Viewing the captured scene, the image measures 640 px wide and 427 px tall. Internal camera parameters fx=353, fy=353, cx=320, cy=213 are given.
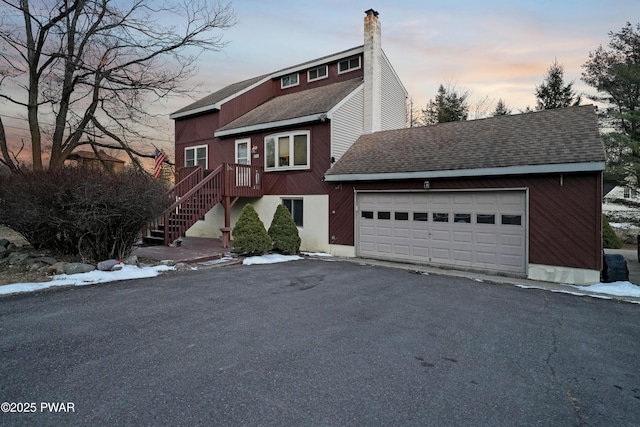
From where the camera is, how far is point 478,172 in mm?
9359

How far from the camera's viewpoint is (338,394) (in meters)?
3.11

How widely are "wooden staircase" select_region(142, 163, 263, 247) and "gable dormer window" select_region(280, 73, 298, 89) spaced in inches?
225

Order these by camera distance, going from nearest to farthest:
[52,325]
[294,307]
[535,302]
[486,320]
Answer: [52,325]
[486,320]
[294,307]
[535,302]

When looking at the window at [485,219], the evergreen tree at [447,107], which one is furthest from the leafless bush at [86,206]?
the evergreen tree at [447,107]

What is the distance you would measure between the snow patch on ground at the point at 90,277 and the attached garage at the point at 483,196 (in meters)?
6.20

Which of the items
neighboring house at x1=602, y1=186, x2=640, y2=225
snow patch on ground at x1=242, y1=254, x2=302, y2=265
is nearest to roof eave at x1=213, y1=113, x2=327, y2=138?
snow patch on ground at x1=242, y1=254, x2=302, y2=265

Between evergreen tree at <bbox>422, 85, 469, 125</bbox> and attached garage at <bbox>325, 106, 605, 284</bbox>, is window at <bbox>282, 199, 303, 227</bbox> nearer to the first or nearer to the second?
attached garage at <bbox>325, 106, 605, 284</bbox>

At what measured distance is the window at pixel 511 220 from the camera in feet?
29.7

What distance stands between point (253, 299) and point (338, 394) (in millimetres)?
3462

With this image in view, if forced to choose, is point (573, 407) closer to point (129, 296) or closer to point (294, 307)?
point (294, 307)

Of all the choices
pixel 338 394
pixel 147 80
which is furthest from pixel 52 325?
pixel 147 80

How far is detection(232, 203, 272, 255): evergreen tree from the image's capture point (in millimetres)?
10867

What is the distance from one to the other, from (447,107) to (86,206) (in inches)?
1138

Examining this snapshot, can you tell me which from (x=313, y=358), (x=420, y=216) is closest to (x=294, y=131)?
(x=420, y=216)
